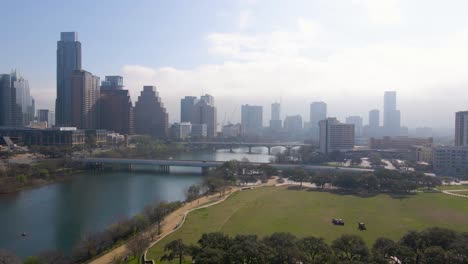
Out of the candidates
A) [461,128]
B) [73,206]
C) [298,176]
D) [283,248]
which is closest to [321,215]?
[283,248]

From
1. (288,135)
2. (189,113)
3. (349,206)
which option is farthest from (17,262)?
(288,135)

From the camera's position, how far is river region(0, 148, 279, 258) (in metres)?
9.39

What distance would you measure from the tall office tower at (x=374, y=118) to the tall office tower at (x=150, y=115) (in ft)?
147

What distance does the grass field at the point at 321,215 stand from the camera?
28.9 ft

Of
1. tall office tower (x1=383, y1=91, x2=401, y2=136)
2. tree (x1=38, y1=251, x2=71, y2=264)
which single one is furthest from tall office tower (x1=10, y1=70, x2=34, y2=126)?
tall office tower (x1=383, y1=91, x2=401, y2=136)

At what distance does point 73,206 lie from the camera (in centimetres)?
1287

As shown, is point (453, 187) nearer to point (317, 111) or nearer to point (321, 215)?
point (321, 215)

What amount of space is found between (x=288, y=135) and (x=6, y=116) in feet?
147

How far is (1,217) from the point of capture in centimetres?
1133

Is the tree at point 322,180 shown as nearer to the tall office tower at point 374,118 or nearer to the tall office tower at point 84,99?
the tall office tower at point 84,99

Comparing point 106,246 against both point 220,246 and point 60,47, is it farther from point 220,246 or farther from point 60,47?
point 60,47

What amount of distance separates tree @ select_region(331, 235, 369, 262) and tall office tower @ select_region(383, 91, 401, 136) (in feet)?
223

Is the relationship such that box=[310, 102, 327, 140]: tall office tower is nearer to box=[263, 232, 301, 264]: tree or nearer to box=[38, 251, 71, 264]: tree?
box=[263, 232, 301, 264]: tree

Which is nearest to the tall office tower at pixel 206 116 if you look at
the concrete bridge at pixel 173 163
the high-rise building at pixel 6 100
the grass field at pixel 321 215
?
the high-rise building at pixel 6 100
